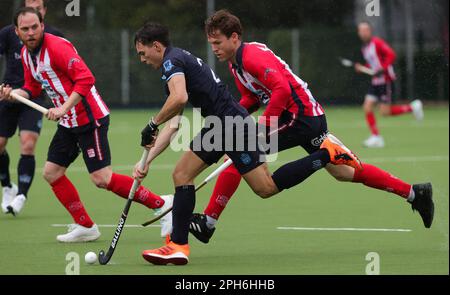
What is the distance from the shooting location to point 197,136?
728 centimetres

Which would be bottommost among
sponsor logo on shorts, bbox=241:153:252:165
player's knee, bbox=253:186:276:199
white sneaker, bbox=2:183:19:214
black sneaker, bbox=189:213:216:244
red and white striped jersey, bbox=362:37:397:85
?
red and white striped jersey, bbox=362:37:397:85

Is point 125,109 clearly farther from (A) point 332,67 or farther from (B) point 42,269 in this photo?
(B) point 42,269

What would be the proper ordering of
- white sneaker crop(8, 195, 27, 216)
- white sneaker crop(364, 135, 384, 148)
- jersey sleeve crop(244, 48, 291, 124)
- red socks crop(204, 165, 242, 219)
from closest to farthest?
1. jersey sleeve crop(244, 48, 291, 124)
2. red socks crop(204, 165, 242, 219)
3. white sneaker crop(8, 195, 27, 216)
4. white sneaker crop(364, 135, 384, 148)

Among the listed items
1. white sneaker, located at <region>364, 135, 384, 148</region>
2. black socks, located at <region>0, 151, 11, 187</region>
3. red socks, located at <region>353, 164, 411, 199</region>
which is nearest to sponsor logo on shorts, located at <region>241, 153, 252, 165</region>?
red socks, located at <region>353, 164, 411, 199</region>

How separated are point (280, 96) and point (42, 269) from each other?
205 centimetres

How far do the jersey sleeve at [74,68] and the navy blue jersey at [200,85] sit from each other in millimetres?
836

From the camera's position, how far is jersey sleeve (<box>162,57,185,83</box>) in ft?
23.0

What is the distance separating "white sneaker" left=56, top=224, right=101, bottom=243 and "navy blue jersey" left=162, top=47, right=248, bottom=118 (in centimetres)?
139

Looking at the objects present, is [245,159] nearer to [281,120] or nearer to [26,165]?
[281,120]

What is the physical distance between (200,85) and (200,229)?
3.73ft

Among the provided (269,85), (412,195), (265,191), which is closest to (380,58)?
(412,195)

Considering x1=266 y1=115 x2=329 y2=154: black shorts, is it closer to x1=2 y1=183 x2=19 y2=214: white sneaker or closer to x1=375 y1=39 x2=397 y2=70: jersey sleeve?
x1=2 y1=183 x2=19 y2=214: white sneaker

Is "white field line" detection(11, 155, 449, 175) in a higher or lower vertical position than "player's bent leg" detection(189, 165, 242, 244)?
lower

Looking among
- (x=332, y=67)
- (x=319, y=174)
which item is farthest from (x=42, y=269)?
(x=332, y=67)
